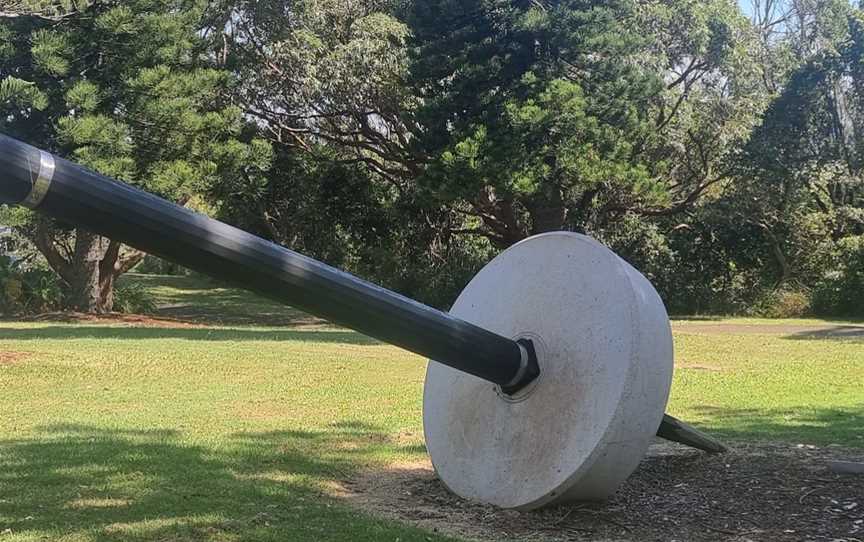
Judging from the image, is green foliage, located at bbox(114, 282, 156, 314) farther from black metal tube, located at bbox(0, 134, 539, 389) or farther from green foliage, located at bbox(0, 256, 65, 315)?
black metal tube, located at bbox(0, 134, 539, 389)

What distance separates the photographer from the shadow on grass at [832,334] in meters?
20.0

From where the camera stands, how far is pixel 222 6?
23391 millimetres

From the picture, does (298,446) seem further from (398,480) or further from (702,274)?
(702,274)

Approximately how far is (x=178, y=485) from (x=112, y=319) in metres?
17.5

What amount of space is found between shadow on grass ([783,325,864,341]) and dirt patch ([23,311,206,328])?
13805mm

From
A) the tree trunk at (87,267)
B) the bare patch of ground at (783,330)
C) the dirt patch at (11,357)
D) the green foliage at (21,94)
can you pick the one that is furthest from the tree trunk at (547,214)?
the dirt patch at (11,357)

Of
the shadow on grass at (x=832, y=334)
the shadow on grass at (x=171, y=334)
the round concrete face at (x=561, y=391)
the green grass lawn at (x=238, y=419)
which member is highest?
the round concrete face at (x=561, y=391)

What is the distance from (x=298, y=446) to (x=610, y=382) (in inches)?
130

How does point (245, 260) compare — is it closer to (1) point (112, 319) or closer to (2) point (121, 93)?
(2) point (121, 93)

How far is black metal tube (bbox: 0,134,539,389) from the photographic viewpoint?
3.62m

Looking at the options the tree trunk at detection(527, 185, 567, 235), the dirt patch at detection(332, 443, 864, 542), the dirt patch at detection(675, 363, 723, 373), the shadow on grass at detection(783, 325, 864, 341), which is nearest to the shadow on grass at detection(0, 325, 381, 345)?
the tree trunk at detection(527, 185, 567, 235)

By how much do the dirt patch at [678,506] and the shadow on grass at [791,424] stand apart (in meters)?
1.08

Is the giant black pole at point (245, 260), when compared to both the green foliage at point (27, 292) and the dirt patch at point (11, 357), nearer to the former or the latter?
the dirt patch at point (11, 357)

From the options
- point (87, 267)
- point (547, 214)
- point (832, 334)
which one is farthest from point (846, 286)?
point (87, 267)
